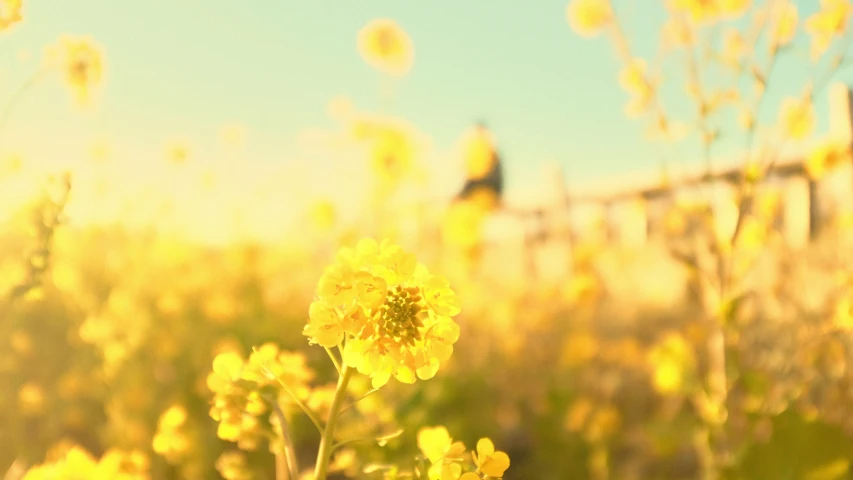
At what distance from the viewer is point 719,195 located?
15.3 feet

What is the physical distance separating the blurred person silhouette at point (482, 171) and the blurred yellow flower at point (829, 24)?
2.41m

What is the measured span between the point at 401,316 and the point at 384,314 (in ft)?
0.06

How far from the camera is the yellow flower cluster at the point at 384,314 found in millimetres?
692

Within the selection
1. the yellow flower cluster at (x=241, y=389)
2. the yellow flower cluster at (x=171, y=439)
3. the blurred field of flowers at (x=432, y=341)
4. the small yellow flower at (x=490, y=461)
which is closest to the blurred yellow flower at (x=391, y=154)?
the blurred field of flowers at (x=432, y=341)

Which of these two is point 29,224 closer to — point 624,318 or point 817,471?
point 817,471

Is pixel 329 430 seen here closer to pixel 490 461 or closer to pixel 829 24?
pixel 490 461

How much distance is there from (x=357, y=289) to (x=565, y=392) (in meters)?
2.64

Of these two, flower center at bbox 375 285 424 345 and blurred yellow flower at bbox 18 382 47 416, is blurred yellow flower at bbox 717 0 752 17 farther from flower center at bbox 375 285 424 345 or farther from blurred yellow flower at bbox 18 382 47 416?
blurred yellow flower at bbox 18 382 47 416

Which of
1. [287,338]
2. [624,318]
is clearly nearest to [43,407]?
[287,338]

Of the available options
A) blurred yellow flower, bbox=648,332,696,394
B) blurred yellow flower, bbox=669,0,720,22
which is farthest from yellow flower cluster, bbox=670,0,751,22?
blurred yellow flower, bbox=648,332,696,394

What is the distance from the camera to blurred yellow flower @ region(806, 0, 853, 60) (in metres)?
2.02

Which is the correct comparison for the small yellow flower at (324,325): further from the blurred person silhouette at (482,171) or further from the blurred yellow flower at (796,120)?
the blurred person silhouette at (482,171)

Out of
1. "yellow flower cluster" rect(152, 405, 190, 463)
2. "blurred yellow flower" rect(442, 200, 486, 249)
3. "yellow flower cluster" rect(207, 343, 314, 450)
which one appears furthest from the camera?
"blurred yellow flower" rect(442, 200, 486, 249)

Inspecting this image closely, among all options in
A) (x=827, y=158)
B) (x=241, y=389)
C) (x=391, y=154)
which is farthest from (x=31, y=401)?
(x=827, y=158)
